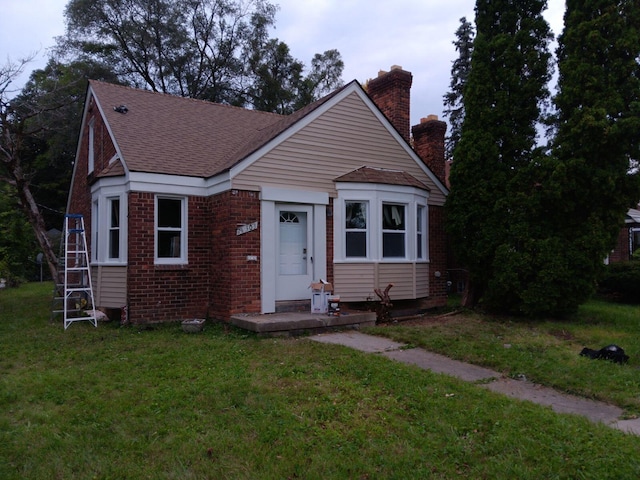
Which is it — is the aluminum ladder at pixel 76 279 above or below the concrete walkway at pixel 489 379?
above

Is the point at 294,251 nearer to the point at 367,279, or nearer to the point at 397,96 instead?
the point at 367,279

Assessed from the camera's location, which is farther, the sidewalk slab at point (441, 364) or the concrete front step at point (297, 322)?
the concrete front step at point (297, 322)

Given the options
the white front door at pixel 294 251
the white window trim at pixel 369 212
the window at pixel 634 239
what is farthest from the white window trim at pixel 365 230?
the window at pixel 634 239

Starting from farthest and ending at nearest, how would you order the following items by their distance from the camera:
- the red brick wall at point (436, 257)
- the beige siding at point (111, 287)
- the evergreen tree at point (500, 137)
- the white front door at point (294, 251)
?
the red brick wall at point (436, 257) → the evergreen tree at point (500, 137) → the white front door at point (294, 251) → the beige siding at point (111, 287)

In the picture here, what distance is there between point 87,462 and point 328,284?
6.27 m

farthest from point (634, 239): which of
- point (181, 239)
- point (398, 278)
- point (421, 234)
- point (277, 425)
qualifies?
point (277, 425)

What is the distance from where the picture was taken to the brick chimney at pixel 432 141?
47.0ft

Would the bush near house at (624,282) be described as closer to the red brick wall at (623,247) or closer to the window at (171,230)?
the red brick wall at (623,247)

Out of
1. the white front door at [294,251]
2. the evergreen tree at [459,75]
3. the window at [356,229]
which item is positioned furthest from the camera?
the evergreen tree at [459,75]

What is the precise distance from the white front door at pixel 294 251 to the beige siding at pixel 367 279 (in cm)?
73

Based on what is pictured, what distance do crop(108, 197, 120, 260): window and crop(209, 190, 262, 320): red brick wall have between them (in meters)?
2.30

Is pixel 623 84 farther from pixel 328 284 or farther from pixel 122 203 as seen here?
pixel 122 203

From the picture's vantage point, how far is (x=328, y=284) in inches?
383

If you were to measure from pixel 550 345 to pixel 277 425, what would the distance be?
5.41 m
